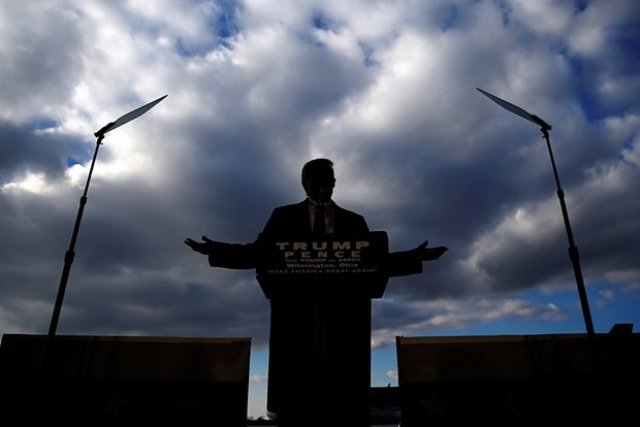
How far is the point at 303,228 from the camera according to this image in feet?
21.9

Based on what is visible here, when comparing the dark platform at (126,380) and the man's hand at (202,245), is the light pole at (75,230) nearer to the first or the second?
the dark platform at (126,380)

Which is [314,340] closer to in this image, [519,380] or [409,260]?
[409,260]

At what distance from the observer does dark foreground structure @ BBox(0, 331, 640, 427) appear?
5.34m

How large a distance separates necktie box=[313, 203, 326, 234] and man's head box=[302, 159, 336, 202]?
0.13 m

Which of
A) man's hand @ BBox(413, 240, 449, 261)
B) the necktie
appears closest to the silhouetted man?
man's hand @ BBox(413, 240, 449, 261)

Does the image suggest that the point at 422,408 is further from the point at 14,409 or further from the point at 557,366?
the point at 14,409

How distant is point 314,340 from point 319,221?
185cm

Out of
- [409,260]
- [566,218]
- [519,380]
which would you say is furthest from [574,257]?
[409,260]

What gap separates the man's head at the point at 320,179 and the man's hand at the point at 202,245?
6.11 ft

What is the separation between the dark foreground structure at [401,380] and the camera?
5.34 metres

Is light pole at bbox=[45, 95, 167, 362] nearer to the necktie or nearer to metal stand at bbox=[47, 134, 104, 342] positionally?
metal stand at bbox=[47, 134, 104, 342]

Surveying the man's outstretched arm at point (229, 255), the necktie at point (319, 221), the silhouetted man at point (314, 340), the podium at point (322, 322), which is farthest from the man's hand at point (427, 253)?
the man's outstretched arm at point (229, 255)

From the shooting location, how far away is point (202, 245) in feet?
18.6

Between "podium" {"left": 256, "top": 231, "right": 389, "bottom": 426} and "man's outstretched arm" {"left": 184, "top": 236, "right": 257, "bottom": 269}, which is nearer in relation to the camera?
"podium" {"left": 256, "top": 231, "right": 389, "bottom": 426}
